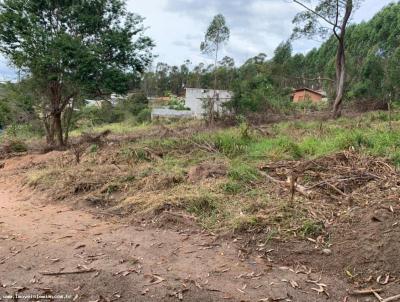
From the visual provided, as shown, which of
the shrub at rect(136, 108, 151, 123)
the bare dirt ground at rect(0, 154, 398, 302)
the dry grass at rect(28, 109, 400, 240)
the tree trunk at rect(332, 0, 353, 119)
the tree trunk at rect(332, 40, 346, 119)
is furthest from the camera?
the shrub at rect(136, 108, 151, 123)

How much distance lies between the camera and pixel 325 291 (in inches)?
116

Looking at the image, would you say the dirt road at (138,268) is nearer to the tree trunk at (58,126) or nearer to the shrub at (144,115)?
the tree trunk at (58,126)

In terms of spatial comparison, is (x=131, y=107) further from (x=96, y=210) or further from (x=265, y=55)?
(x=96, y=210)

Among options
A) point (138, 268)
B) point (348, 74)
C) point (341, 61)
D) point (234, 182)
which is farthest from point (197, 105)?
point (138, 268)

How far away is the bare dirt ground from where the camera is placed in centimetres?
302

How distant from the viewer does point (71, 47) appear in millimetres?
11281

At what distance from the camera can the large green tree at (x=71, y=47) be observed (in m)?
11.5

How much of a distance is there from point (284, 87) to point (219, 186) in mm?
19786

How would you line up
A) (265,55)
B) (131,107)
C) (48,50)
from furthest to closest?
(265,55)
(131,107)
(48,50)

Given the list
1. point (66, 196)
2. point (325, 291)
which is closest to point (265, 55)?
point (66, 196)

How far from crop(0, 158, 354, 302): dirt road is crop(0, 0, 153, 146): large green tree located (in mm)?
7763

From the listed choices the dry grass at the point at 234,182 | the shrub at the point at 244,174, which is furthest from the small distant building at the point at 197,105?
the shrub at the point at 244,174

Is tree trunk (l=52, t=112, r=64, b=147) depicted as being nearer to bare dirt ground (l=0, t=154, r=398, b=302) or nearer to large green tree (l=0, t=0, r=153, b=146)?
large green tree (l=0, t=0, r=153, b=146)

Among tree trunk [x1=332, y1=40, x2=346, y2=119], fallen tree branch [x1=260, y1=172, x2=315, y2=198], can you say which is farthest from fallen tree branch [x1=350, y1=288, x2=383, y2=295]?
tree trunk [x1=332, y1=40, x2=346, y2=119]
